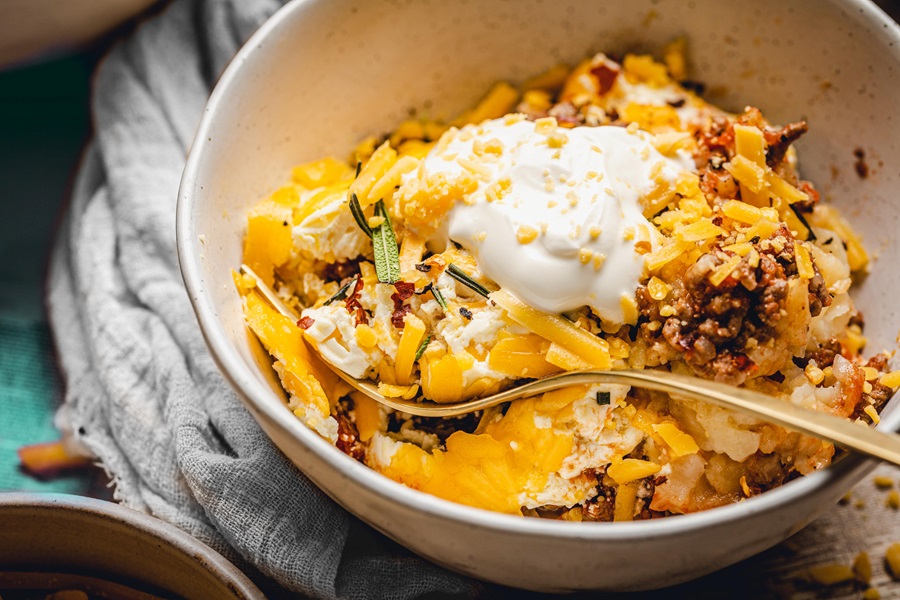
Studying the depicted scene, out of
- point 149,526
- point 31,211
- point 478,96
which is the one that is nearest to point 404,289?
point 149,526

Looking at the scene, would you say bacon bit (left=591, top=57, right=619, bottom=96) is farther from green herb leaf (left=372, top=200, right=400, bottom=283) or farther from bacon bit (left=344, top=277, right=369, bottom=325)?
bacon bit (left=344, top=277, right=369, bottom=325)

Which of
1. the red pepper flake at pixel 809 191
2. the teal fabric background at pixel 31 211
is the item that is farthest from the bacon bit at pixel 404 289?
the teal fabric background at pixel 31 211

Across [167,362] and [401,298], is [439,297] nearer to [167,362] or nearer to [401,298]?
[401,298]

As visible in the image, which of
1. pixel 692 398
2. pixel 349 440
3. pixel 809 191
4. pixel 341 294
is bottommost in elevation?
pixel 349 440

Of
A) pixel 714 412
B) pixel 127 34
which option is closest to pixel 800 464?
pixel 714 412

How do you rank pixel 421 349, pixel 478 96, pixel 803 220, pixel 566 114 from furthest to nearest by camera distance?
1. pixel 478 96
2. pixel 566 114
3. pixel 803 220
4. pixel 421 349

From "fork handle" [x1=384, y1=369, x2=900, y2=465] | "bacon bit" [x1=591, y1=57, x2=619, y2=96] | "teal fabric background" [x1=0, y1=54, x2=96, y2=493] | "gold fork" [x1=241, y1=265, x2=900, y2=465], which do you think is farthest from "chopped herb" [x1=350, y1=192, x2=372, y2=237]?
"teal fabric background" [x1=0, y1=54, x2=96, y2=493]

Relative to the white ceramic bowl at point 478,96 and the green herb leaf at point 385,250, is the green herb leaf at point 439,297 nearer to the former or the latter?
the green herb leaf at point 385,250
